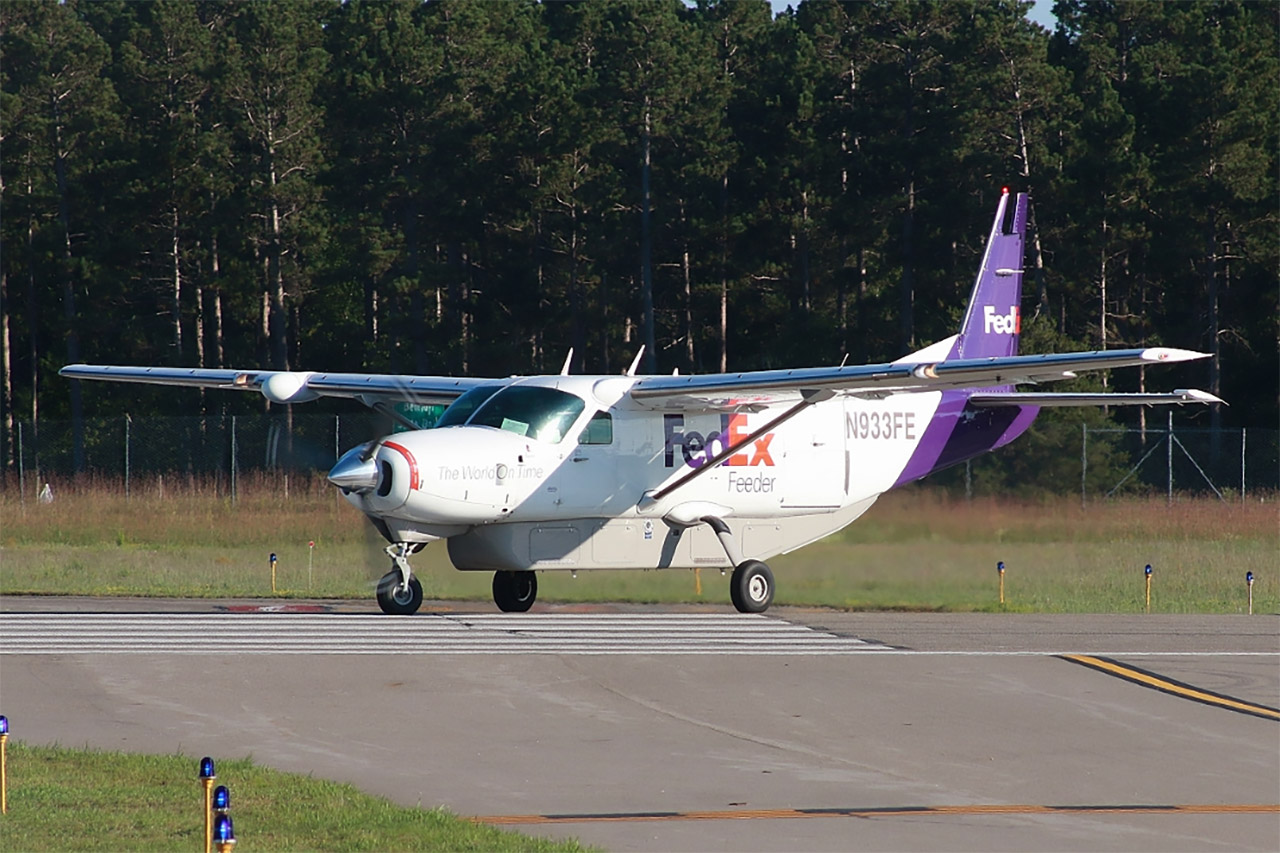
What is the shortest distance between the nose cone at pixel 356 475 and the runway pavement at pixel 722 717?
1.67 m

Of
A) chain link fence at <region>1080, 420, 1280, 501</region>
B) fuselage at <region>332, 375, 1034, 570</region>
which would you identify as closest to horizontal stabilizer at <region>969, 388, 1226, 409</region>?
fuselage at <region>332, 375, 1034, 570</region>

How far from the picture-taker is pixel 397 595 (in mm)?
20609

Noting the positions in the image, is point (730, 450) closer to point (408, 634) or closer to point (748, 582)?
point (748, 582)

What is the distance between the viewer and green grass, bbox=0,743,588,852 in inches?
367

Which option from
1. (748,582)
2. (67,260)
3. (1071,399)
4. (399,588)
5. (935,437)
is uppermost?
(67,260)

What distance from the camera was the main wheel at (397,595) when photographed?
2059 cm

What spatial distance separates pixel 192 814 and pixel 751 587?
1270 centimetres

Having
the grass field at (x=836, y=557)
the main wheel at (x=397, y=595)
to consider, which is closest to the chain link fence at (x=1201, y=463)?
the grass field at (x=836, y=557)

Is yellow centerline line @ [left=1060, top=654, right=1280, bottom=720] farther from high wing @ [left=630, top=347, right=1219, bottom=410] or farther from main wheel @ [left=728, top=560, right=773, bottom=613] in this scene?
main wheel @ [left=728, top=560, right=773, bottom=613]

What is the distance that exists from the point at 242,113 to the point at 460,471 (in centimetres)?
3883

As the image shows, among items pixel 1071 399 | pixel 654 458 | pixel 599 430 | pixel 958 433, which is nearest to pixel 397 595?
pixel 599 430

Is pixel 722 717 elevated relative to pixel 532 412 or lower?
lower

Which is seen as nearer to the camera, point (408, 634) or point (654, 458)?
point (408, 634)

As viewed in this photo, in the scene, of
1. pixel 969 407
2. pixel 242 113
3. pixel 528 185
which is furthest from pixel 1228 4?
pixel 969 407
